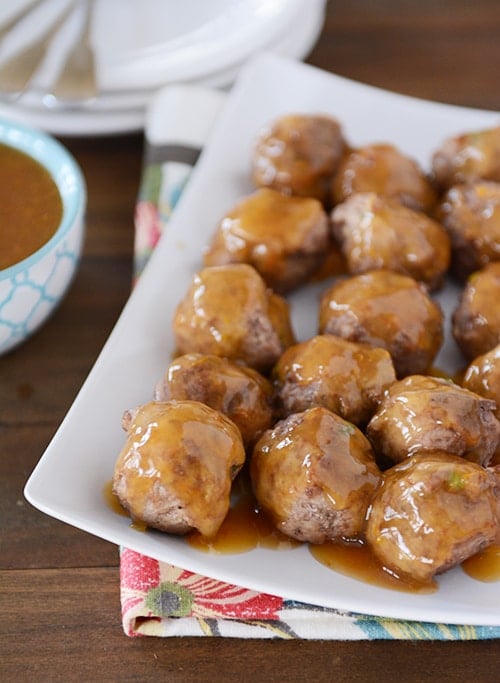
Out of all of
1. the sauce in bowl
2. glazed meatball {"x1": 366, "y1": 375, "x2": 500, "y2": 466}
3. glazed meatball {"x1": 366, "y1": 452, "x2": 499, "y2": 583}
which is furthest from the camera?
the sauce in bowl

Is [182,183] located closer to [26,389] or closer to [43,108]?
[43,108]

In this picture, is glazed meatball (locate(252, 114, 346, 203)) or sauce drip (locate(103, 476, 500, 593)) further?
glazed meatball (locate(252, 114, 346, 203))

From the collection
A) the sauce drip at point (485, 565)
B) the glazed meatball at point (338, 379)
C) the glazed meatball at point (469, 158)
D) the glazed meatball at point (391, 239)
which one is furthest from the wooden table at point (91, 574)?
the glazed meatball at point (469, 158)

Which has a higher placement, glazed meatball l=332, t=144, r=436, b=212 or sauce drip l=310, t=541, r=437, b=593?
glazed meatball l=332, t=144, r=436, b=212

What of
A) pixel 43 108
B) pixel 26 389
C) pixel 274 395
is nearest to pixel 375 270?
pixel 274 395

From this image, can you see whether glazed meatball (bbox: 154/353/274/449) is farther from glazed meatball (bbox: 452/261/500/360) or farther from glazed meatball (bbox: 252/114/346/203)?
glazed meatball (bbox: 252/114/346/203)

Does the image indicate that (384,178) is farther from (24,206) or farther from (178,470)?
(178,470)

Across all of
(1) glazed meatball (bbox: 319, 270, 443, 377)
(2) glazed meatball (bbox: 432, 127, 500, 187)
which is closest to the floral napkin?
(1) glazed meatball (bbox: 319, 270, 443, 377)

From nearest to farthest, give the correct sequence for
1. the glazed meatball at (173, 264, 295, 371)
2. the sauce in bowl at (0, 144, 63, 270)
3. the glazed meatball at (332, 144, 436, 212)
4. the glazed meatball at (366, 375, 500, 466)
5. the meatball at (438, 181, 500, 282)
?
the glazed meatball at (366, 375, 500, 466), the glazed meatball at (173, 264, 295, 371), the sauce in bowl at (0, 144, 63, 270), the meatball at (438, 181, 500, 282), the glazed meatball at (332, 144, 436, 212)
